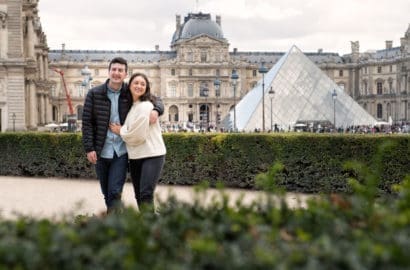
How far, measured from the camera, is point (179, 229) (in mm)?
2988

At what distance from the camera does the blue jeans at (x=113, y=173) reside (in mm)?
5961

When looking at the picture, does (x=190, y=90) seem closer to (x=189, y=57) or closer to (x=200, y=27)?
(x=189, y=57)

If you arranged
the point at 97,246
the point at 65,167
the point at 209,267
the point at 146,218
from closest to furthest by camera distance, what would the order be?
the point at 209,267 → the point at 97,246 → the point at 146,218 → the point at 65,167

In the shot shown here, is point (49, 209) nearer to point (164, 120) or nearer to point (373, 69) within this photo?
point (164, 120)

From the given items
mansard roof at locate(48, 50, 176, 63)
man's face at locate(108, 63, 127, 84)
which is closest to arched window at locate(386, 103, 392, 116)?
mansard roof at locate(48, 50, 176, 63)

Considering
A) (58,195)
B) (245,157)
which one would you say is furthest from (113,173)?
(245,157)

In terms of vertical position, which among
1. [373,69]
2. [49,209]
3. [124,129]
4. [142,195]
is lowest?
[49,209]

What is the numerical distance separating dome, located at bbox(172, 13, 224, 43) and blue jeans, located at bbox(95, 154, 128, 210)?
8190 centimetres

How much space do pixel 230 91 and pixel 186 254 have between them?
83.4 meters

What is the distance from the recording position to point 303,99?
44281 millimetres

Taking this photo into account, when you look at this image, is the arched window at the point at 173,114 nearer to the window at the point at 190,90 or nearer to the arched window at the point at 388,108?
the window at the point at 190,90

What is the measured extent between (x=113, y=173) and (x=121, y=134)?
1.32 feet

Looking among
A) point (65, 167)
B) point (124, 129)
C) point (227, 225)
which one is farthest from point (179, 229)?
point (65, 167)

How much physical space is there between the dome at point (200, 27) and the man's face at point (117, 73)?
8194cm
